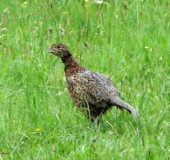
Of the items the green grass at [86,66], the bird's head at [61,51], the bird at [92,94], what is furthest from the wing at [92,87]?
the bird's head at [61,51]

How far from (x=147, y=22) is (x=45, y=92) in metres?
2.41

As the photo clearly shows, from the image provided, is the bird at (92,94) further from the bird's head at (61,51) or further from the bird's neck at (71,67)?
the bird's head at (61,51)

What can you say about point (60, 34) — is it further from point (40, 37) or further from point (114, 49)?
point (114, 49)

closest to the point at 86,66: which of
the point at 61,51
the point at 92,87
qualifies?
the point at 61,51

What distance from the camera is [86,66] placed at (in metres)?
8.19

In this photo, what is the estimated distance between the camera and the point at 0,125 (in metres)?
6.42

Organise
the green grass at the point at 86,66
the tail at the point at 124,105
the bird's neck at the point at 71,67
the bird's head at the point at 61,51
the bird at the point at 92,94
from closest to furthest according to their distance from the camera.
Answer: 1. the green grass at the point at 86,66
2. the tail at the point at 124,105
3. the bird at the point at 92,94
4. the bird's neck at the point at 71,67
5. the bird's head at the point at 61,51

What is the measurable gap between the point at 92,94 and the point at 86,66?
133 cm

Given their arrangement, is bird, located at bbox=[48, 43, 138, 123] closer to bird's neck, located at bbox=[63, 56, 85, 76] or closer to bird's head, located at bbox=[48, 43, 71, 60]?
bird's neck, located at bbox=[63, 56, 85, 76]

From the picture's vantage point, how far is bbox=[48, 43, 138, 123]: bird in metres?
6.84

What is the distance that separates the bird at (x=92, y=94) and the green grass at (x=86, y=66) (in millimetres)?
109

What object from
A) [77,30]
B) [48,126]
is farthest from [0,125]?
[77,30]

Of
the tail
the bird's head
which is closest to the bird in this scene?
the tail

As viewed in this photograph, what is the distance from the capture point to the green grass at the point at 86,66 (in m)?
6.20
